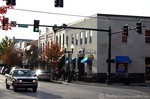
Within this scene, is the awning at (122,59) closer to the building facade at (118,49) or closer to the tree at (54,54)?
the building facade at (118,49)

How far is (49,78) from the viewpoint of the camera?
49.8m

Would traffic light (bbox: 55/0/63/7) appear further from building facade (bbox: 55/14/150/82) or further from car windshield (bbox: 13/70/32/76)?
building facade (bbox: 55/14/150/82)

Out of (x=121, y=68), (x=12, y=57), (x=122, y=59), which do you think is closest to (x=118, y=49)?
(x=122, y=59)

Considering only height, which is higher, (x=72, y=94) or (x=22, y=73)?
(x=22, y=73)

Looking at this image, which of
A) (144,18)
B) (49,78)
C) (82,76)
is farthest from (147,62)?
(49,78)

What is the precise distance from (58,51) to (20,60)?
32131 mm

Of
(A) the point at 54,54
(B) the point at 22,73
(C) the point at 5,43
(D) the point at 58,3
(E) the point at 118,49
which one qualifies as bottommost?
(B) the point at 22,73

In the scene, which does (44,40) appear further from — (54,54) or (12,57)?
(12,57)

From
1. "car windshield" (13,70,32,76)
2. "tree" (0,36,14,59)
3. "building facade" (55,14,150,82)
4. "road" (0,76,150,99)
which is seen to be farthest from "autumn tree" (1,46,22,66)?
"car windshield" (13,70,32,76)

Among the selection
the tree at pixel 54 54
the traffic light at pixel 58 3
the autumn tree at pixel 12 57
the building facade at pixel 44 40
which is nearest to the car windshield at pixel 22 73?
the traffic light at pixel 58 3

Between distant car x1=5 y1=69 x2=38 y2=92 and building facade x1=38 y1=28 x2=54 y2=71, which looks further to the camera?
building facade x1=38 y1=28 x2=54 y2=71

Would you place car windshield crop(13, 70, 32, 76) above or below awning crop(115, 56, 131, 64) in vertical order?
below

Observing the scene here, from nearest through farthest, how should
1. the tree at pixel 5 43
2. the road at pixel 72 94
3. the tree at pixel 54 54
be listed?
the road at pixel 72 94 < the tree at pixel 54 54 < the tree at pixel 5 43

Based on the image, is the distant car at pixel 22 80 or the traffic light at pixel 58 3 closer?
the traffic light at pixel 58 3
